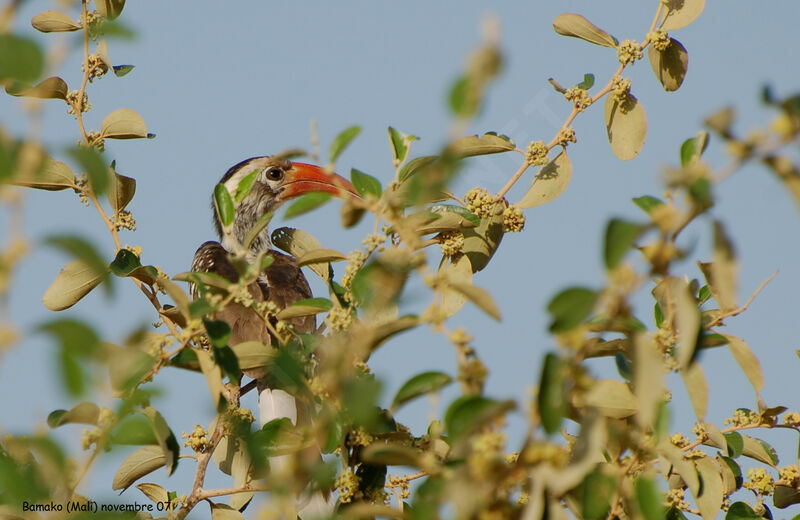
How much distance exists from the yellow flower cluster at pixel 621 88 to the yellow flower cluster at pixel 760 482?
1390 millimetres

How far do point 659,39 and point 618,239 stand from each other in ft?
7.26

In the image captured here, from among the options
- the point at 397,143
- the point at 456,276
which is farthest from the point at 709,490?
the point at 397,143

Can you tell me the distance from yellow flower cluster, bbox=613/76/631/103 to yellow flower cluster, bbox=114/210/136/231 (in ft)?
6.34

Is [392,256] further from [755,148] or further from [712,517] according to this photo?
[712,517]

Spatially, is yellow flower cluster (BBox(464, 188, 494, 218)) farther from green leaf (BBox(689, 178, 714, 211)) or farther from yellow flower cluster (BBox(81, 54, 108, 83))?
green leaf (BBox(689, 178, 714, 211))

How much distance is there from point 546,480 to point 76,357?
719 millimetres

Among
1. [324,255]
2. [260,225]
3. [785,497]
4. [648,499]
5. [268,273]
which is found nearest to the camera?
[648,499]

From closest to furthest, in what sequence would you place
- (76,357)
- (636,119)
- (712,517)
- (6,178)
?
(6,178)
(76,357)
(712,517)
(636,119)

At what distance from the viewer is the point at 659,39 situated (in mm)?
3281

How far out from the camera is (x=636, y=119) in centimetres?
324

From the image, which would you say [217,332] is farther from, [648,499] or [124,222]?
[124,222]

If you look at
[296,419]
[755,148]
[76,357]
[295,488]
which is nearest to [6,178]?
[76,357]

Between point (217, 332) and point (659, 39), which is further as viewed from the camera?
point (659, 39)

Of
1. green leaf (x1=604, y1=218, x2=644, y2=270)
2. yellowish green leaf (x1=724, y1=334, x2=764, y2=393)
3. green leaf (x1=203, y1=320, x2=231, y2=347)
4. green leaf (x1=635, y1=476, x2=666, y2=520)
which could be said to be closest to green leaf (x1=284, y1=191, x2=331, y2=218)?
green leaf (x1=203, y1=320, x2=231, y2=347)
